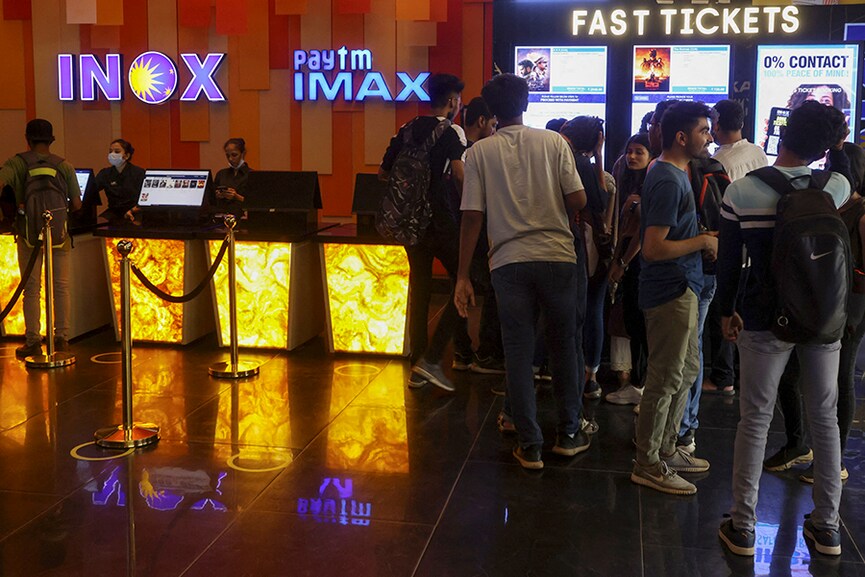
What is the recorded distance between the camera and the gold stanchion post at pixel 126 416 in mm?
4371

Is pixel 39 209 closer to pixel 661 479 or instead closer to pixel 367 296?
pixel 367 296

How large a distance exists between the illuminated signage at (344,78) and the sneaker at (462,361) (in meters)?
3.72

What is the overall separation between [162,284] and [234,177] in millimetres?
2242

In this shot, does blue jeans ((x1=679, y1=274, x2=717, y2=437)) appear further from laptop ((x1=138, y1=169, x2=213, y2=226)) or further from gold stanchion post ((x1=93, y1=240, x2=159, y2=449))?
laptop ((x1=138, y1=169, x2=213, y2=226))

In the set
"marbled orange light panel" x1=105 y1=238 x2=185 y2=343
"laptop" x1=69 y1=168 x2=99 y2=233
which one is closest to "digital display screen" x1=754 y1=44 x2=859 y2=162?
"marbled orange light panel" x1=105 y1=238 x2=185 y2=343

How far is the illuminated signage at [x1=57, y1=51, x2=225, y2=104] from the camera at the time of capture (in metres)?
9.30

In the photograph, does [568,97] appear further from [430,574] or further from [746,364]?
[430,574]

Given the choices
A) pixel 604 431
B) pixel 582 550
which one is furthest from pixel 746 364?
pixel 604 431

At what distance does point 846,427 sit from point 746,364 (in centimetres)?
91

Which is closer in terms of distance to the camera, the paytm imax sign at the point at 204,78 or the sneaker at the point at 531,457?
the sneaker at the point at 531,457

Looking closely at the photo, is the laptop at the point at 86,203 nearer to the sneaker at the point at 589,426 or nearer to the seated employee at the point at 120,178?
the seated employee at the point at 120,178

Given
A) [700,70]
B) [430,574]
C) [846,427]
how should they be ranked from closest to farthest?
[430,574]
[846,427]
[700,70]

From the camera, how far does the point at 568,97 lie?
7.17 metres

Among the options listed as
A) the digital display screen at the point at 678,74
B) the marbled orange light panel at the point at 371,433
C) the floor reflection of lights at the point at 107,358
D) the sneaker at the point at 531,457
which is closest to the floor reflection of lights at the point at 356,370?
the marbled orange light panel at the point at 371,433
